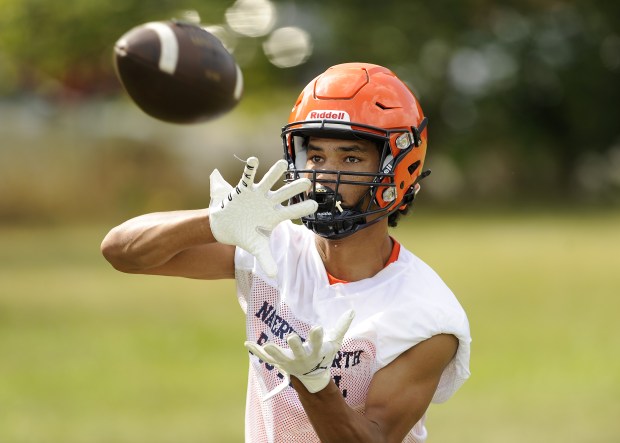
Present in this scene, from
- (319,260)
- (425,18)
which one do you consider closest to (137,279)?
(319,260)

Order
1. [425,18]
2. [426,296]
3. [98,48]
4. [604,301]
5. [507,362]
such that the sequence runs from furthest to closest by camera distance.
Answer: [425,18] → [98,48] → [604,301] → [507,362] → [426,296]

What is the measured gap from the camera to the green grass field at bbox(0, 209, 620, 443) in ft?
25.7

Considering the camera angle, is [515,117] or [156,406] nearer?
[156,406]

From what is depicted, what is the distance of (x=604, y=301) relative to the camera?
Result: 42.0ft

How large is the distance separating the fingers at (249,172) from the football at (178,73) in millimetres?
1443

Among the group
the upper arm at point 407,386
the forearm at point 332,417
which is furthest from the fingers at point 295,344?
the upper arm at point 407,386

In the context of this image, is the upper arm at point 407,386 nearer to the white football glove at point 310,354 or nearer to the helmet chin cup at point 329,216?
the white football glove at point 310,354

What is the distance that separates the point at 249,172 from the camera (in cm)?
335

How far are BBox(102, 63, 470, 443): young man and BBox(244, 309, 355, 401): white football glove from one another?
0.40 ft

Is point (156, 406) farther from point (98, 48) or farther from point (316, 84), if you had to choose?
point (98, 48)

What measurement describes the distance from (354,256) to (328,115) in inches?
18.8

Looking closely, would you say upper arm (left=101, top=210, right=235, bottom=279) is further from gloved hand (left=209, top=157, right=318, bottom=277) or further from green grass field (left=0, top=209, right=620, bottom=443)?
green grass field (left=0, top=209, right=620, bottom=443)

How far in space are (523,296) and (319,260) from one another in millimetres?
9659

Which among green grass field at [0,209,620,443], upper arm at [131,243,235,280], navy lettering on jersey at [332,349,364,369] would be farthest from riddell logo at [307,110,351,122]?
green grass field at [0,209,620,443]
